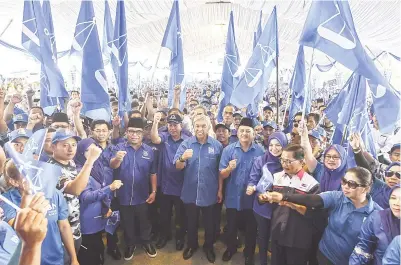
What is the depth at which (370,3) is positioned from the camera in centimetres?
700

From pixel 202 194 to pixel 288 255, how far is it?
3.67 feet

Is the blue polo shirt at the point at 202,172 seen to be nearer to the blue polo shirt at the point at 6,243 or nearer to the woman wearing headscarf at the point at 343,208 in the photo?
the woman wearing headscarf at the point at 343,208

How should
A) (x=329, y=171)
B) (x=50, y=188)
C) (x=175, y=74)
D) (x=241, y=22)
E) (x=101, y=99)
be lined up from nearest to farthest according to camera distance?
(x=50, y=188)
(x=329, y=171)
(x=101, y=99)
(x=175, y=74)
(x=241, y=22)

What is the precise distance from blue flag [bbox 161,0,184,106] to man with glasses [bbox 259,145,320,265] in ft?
9.77

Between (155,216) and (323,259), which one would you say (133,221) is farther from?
(323,259)

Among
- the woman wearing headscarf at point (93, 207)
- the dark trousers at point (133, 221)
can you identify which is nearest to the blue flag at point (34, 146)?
the woman wearing headscarf at point (93, 207)

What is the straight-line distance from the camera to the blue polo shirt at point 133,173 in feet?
11.5

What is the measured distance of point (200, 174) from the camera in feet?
11.7

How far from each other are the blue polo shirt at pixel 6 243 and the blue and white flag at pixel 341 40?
2612 mm

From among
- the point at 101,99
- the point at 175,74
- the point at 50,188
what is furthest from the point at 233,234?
the point at 175,74

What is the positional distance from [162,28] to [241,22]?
9.28ft

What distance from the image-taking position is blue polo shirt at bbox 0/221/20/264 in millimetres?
1677

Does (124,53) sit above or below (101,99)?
above

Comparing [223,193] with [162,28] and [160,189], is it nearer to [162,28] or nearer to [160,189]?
[160,189]
